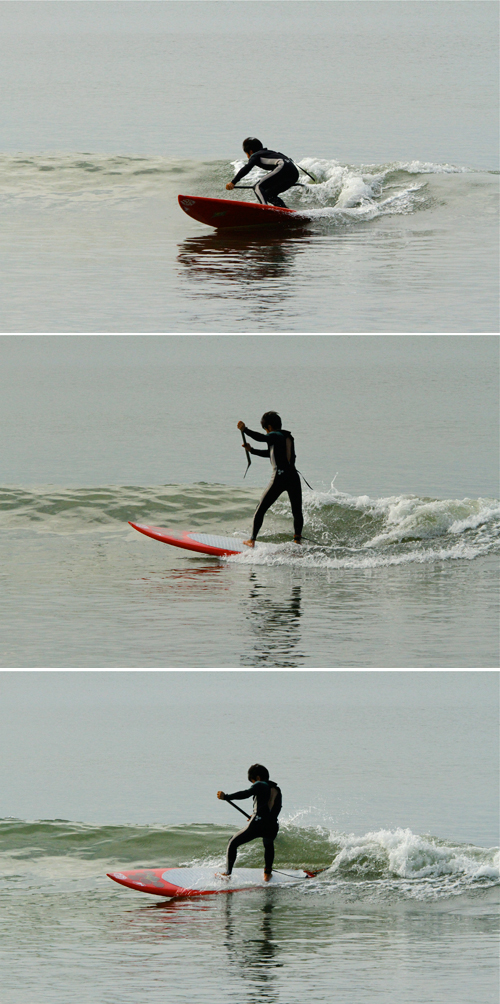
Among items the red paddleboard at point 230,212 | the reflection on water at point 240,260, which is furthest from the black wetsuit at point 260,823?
the red paddleboard at point 230,212

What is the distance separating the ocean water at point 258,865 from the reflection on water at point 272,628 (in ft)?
7.16

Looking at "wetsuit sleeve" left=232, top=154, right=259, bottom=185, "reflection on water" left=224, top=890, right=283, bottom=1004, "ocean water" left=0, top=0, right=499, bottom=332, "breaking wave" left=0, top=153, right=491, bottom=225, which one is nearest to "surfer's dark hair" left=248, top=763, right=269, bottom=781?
"reflection on water" left=224, top=890, right=283, bottom=1004

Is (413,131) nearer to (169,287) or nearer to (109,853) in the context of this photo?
(169,287)

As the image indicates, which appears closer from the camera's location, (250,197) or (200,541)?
(200,541)

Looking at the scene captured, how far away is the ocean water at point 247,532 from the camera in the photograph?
11.5 metres

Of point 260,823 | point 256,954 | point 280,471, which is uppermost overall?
point 280,471

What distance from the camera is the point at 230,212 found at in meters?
17.8

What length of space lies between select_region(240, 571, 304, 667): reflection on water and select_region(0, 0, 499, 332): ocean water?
9.78ft

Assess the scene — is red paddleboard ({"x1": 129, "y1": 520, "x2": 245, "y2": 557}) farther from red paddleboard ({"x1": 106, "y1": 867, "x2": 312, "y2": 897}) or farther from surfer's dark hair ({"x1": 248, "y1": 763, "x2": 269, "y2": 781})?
red paddleboard ({"x1": 106, "y1": 867, "x2": 312, "y2": 897})

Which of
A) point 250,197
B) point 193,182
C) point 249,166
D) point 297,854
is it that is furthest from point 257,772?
point 193,182

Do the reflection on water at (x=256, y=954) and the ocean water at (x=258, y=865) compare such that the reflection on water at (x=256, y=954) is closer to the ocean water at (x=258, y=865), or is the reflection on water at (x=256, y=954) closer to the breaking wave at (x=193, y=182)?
the ocean water at (x=258, y=865)

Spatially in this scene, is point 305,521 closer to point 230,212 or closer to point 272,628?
point 272,628

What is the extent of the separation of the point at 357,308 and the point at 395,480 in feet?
28.0

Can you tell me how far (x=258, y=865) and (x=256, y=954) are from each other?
12.4 ft
